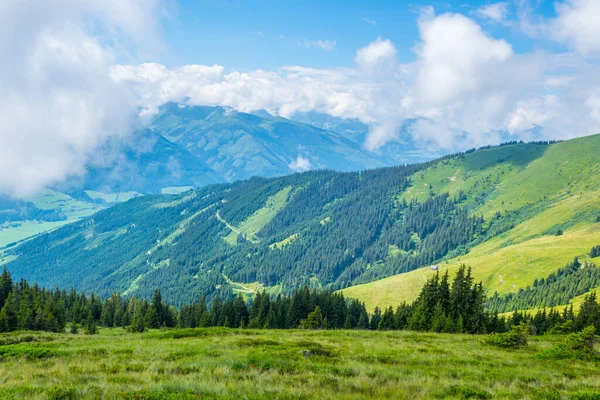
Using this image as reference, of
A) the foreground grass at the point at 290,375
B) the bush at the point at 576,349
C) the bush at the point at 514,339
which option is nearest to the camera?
the foreground grass at the point at 290,375

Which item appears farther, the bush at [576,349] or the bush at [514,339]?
the bush at [514,339]

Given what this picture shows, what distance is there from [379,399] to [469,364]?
13.2m

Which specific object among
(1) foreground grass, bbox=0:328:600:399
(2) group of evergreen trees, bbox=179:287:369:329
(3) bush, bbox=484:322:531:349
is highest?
(1) foreground grass, bbox=0:328:600:399

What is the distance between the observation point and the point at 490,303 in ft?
626

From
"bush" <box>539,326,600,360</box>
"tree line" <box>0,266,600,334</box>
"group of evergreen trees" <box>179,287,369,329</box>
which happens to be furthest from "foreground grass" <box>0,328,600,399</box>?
"group of evergreen trees" <box>179,287,369,329</box>

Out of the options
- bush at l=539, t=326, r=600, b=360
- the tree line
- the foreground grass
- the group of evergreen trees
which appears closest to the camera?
the foreground grass

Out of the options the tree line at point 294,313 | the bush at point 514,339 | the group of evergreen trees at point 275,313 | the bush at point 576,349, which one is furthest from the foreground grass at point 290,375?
the group of evergreen trees at point 275,313

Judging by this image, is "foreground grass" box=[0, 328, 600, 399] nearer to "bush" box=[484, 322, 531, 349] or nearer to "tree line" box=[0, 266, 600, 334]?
"bush" box=[484, 322, 531, 349]

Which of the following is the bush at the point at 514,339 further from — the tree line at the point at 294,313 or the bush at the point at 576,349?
the tree line at the point at 294,313

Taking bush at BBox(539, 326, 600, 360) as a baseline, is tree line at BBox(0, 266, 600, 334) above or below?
below

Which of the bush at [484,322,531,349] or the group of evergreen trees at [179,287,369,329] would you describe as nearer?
the bush at [484,322,531,349]

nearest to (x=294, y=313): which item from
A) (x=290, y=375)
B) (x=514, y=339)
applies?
Answer: (x=514, y=339)

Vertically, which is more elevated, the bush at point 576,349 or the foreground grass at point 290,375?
the foreground grass at point 290,375

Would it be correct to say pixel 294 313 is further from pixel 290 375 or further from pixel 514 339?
pixel 290 375
